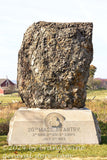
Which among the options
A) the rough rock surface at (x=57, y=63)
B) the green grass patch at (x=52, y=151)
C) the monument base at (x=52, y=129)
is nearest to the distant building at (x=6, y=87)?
the rough rock surface at (x=57, y=63)

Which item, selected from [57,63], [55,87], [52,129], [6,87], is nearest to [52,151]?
[52,129]

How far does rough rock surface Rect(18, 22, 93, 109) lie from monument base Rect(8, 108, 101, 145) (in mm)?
512

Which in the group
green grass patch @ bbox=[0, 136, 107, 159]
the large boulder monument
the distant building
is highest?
the large boulder monument

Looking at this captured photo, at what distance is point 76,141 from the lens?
7.05m

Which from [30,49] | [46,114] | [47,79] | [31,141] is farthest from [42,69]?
[31,141]

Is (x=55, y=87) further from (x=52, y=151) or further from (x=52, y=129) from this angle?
(x=52, y=151)

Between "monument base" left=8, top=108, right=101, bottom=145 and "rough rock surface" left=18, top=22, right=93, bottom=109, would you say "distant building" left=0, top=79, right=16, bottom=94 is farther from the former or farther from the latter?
"monument base" left=8, top=108, right=101, bottom=145

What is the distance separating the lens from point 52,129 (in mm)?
7098

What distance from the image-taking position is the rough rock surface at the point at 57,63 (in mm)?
7344

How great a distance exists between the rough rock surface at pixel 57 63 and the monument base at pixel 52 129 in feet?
1.68

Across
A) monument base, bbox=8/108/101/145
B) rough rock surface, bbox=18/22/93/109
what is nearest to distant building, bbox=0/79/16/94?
rough rock surface, bbox=18/22/93/109

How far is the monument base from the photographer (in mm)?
7035

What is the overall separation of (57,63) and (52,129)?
2062 mm

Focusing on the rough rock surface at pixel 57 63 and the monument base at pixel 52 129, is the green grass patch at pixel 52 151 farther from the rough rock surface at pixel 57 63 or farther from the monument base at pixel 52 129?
the rough rock surface at pixel 57 63
